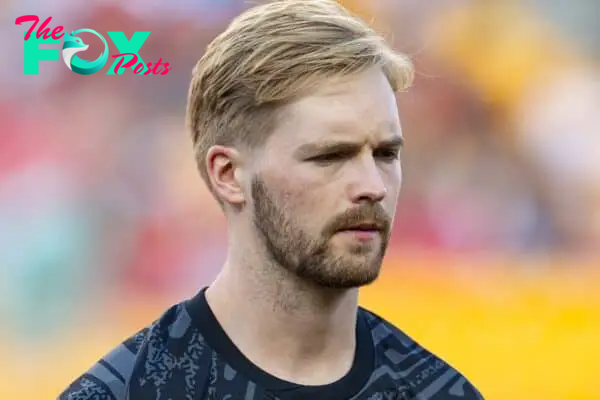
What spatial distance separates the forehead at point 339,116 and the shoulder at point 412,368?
362 mm

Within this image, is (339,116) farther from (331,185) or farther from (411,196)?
(411,196)

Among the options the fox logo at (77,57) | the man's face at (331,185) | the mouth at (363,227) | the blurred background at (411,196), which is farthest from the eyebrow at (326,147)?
the fox logo at (77,57)

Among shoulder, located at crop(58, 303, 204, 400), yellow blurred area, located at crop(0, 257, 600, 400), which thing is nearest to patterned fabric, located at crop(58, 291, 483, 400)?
shoulder, located at crop(58, 303, 204, 400)

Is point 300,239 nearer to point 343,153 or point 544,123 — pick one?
point 343,153

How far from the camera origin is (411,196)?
2449 millimetres

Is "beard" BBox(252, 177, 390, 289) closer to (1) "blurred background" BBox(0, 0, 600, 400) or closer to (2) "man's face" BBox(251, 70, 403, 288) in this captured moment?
(2) "man's face" BBox(251, 70, 403, 288)

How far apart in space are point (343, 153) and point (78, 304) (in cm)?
141

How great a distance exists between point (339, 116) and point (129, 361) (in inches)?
18.5

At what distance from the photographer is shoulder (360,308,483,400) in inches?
52.5

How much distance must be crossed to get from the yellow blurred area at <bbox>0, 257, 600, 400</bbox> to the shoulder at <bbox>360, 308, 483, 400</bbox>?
39.8 inches

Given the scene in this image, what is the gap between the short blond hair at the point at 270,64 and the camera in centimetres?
122

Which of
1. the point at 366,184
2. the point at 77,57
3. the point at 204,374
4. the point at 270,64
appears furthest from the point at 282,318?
the point at 77,57

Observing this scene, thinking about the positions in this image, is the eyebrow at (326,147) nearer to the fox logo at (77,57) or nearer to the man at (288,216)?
the man at (288,216)

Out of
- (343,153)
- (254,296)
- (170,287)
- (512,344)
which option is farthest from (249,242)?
(512,344)
